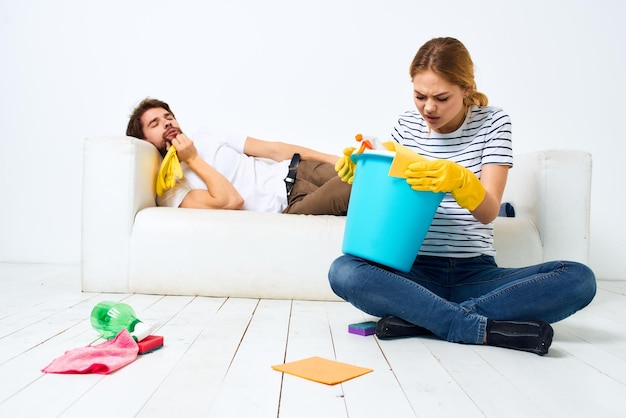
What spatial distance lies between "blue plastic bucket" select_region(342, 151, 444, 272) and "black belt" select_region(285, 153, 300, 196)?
935 mm

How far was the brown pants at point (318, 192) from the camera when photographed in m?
2.20

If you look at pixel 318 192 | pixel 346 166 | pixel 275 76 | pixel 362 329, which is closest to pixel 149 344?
pixel 362 329

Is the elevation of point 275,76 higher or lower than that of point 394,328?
higher

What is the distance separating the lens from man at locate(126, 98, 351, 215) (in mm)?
2266

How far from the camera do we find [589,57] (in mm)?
3033

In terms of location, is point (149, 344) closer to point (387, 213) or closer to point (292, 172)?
point (387, 213)

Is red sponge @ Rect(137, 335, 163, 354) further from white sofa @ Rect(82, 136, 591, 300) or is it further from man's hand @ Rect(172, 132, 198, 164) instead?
man's hand @ Rect(172, 132, 198, 164)

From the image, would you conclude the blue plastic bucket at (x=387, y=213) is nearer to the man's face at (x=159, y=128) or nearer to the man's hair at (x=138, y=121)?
the man's face at (x=159, y=128)

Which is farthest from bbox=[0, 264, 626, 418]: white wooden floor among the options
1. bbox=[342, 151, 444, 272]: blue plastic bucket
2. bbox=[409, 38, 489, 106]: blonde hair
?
bbox=[409, 38, 489, 106]: blonde hair

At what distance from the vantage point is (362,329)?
1.52 m

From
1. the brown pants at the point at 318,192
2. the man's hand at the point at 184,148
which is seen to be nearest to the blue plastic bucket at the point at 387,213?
the brown pants at the point at 318,192

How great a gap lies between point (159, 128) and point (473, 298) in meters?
1.45

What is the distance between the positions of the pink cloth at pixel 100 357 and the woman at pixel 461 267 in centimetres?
51

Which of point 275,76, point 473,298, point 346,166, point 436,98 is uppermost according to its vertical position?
point 275,76
